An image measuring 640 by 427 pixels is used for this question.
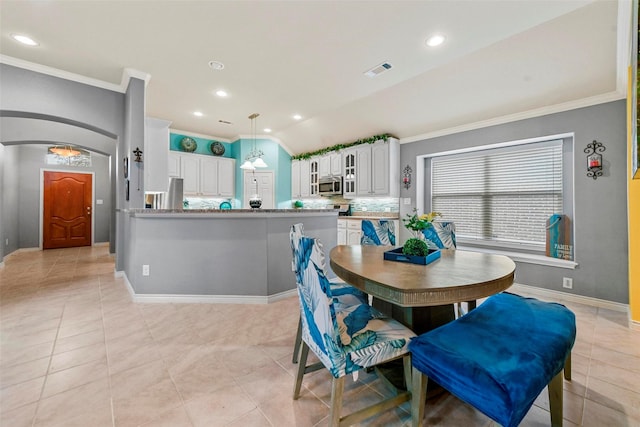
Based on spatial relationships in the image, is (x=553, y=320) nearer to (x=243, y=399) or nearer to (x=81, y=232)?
(x=243, y=399)

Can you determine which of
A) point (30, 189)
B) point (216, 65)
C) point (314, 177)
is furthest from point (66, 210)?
point (216, 65)

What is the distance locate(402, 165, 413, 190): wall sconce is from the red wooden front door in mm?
8411

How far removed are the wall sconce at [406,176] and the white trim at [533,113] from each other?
552 millimetres

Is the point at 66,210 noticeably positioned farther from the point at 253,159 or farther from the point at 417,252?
the point at 417,252

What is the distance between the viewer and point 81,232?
746 cm

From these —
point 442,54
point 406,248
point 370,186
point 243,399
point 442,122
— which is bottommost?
point 243,399

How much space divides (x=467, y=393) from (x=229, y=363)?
5.07 feet

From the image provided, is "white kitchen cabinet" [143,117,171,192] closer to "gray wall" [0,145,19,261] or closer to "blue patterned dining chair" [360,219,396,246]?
"blue patterned dining chair" [360,219,396,246]

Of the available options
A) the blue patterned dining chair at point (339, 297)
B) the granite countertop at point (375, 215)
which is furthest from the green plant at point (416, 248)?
the granite countertop at point (375, 215)

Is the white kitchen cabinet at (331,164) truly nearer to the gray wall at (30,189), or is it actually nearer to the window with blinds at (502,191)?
the window with blinds at (502,191)

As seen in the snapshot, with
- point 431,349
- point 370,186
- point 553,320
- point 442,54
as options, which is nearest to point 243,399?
point 431,349

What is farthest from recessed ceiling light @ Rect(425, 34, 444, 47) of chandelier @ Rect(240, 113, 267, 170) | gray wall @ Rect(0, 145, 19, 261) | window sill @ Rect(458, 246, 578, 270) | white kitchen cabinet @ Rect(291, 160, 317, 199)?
gray wall @ Rect(0, 145, 19, 261)

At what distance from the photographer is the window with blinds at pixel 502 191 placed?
3.65m

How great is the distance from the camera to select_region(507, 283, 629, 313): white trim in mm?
2964
